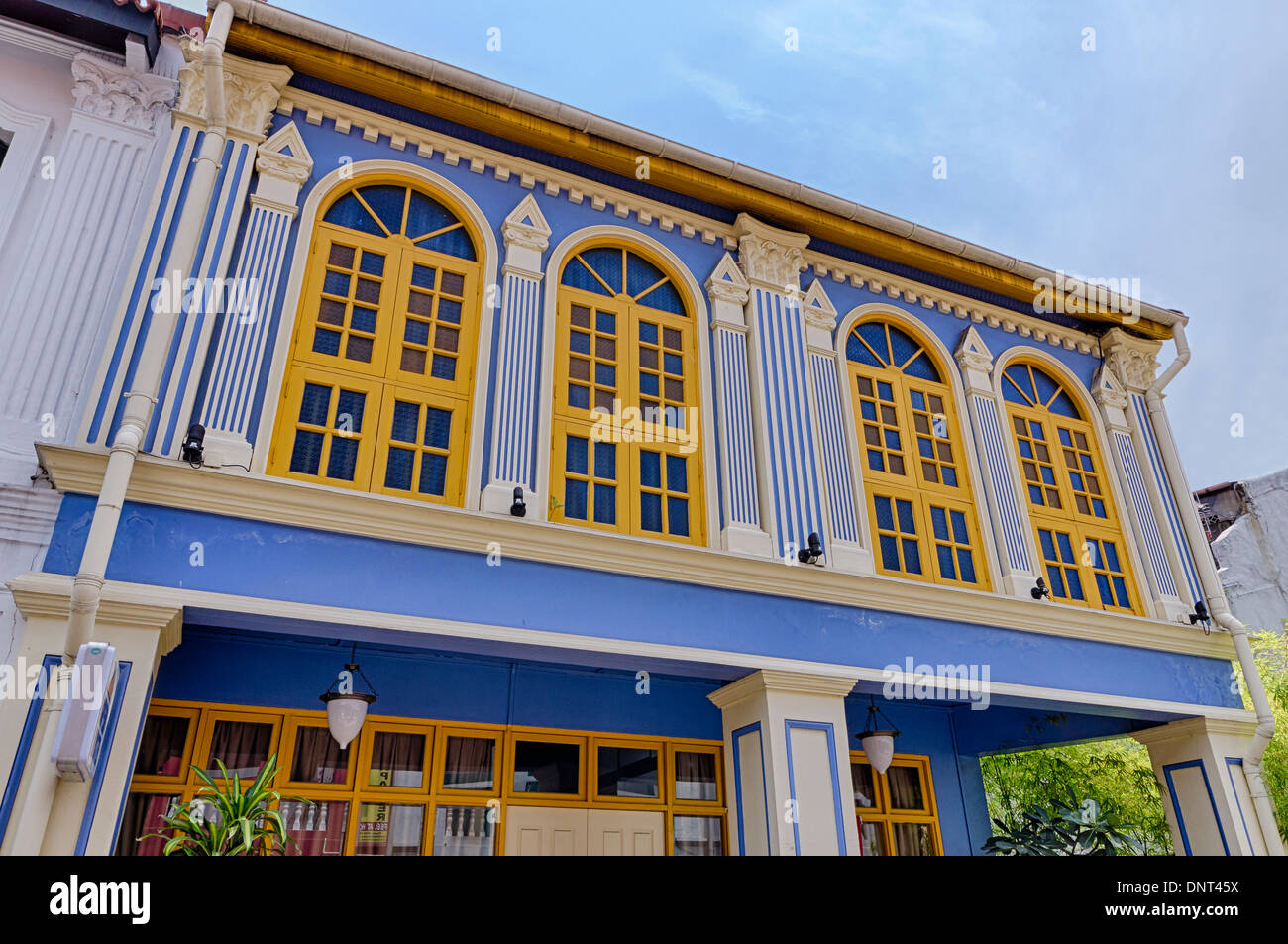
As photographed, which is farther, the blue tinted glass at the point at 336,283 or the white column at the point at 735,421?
the white column at the point at 735,421

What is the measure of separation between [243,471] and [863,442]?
5132mm

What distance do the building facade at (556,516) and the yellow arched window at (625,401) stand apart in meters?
0.03

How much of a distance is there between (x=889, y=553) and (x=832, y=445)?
3.42 feet

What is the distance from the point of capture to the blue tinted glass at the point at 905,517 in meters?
8.03

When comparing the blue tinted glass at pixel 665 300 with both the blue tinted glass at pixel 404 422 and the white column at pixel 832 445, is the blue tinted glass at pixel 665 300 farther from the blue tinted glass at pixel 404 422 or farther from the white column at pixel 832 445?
the blue tinted glass at pixel 404 422

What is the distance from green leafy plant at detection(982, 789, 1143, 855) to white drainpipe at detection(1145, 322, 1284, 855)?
1.08 meters

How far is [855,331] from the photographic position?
8805 millimetres

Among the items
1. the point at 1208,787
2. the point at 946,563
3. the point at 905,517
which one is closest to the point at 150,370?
the point at 905,517

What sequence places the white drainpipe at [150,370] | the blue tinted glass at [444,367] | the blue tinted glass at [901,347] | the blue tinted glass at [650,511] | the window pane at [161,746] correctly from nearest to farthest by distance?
1. the white drainpipe at [150,370]
2. the window pane at [161,746]
3. the blue tinted glass at [444,367]
4. the blue tinted glass at [650,511]
5. the blue tinted glass at [901,347]

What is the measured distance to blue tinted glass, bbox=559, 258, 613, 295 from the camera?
25.1 feet

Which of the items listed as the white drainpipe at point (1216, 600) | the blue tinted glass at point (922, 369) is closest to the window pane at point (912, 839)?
the white drainpipe at point (1216, 600)
